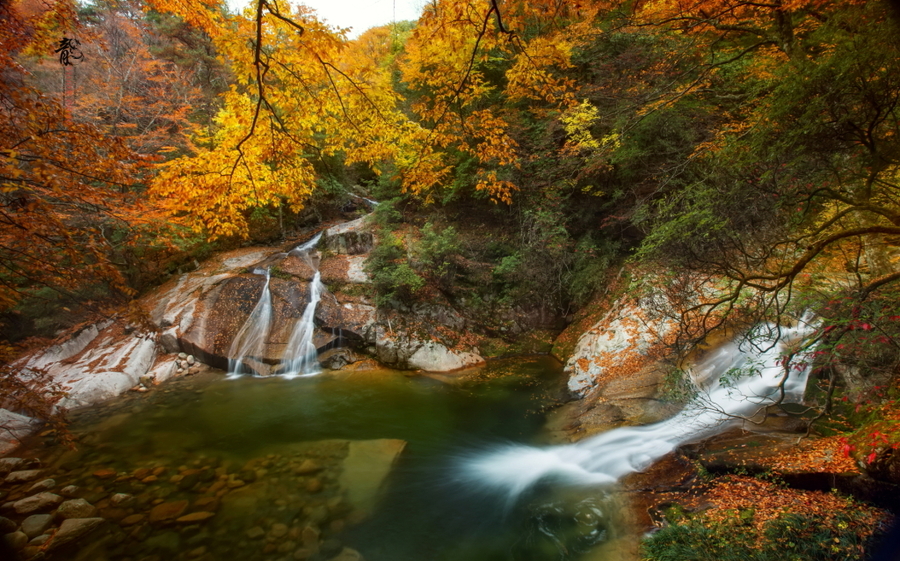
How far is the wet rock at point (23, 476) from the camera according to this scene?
5.00m

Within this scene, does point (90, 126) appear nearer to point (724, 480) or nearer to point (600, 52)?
point (724, 480)

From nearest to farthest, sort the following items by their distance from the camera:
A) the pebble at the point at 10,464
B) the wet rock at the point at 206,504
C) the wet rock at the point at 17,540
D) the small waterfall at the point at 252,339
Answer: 1. the wet rock at the point at 17,540
2. the wet rock at the point at 206,504
3. the pebble at the point at 10,464
4. the small waterfall at the point at 252,339

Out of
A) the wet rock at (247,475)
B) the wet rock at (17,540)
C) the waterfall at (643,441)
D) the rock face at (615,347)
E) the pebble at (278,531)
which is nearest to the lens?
the wet rock at (17,540)

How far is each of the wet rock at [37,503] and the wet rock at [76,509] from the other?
199 millimetres

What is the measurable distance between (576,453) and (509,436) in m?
1.26

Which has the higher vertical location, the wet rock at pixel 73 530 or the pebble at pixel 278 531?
the pebble at pixel 278 531

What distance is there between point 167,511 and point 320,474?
72.9 inches

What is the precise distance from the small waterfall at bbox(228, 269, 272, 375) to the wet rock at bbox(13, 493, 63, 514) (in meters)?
4.52

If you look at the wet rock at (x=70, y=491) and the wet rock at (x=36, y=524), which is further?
the wet rock at (x=70, y=491)

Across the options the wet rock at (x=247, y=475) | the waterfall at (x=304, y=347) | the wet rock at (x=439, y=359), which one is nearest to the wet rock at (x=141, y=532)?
the wet rock at (x=247, y=475)

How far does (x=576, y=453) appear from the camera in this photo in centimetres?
546

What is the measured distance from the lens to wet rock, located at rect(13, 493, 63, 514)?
436 centimetres

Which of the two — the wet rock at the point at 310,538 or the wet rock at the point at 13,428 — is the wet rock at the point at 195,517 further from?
the wet rock at the point at 13,428

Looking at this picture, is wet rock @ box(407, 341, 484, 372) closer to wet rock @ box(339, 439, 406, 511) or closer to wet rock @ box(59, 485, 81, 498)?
wet rock @ box(339, 439, 406, 511)
